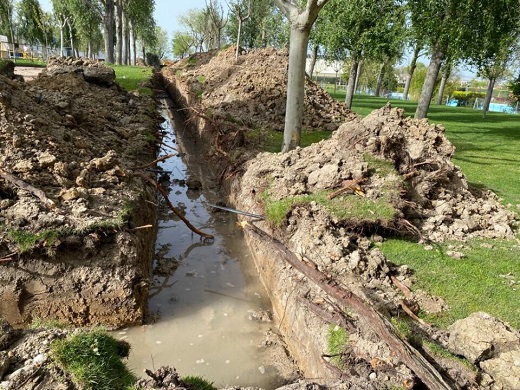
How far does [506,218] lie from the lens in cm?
617

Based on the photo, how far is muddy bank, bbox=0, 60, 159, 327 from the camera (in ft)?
15.5

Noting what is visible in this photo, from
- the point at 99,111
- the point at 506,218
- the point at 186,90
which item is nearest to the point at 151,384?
the point at 506,218

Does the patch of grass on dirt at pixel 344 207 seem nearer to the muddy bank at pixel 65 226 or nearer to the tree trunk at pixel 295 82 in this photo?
the muddy bank at pixel 65 226

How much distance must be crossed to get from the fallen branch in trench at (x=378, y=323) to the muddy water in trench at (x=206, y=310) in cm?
109

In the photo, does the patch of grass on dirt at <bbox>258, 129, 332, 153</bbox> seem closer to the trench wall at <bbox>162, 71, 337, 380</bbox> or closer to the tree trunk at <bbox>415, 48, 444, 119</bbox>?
the trench wall at <bbox>162, 71, 337, 380</bbox>

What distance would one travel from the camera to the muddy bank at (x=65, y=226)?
4.72 metres

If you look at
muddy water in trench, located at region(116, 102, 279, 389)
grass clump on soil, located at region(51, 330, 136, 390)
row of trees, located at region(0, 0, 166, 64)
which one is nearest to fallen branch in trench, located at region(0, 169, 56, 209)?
muddy water in trench, located at region(116, 102, 279, 389)

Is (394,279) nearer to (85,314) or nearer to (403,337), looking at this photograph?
(403,337)

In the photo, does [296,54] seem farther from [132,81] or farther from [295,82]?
[132,81]

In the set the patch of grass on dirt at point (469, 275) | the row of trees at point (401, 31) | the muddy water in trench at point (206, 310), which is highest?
the row of trees at point (401, 31)

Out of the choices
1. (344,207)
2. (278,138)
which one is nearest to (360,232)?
(344,207)

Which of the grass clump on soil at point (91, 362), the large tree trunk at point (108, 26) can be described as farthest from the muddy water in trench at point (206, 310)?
the large tree trunk at point (108, 26)

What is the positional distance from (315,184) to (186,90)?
1344 cm

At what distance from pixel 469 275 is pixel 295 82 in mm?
5445
